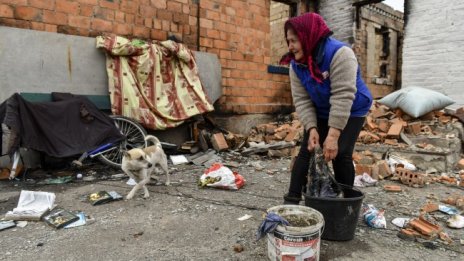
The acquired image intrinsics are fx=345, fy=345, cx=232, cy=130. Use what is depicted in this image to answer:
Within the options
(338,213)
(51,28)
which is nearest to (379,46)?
(51,28)

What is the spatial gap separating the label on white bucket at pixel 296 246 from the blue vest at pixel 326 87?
100cm

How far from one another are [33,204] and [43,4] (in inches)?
117

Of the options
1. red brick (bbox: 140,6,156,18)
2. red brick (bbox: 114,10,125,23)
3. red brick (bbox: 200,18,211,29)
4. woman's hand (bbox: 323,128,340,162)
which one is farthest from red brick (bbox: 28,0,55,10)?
woman's hand (bbox: 323,128,340,162)

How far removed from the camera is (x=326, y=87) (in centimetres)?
242

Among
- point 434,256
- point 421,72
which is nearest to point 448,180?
point 434,256

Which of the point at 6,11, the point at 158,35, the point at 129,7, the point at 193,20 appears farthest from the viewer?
the point at 193,20

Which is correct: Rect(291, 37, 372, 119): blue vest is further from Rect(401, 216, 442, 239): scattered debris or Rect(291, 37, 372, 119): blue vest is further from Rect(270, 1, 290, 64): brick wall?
Rect(270, 1, 290, 64): brick wall

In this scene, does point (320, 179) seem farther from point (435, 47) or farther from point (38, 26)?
point (435, 47)

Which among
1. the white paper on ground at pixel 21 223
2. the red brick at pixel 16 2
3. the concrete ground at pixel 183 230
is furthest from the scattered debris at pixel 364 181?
the red brick at pixel 16 2

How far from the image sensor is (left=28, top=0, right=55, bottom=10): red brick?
4.69 m

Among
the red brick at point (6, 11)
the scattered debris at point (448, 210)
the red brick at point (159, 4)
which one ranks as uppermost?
the red brick at point (159, 4)

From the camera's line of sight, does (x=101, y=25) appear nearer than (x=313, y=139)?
Result: No

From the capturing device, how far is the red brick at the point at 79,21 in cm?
503

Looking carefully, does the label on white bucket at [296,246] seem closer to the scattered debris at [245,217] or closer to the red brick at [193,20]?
the scattered debris at [245,217]
